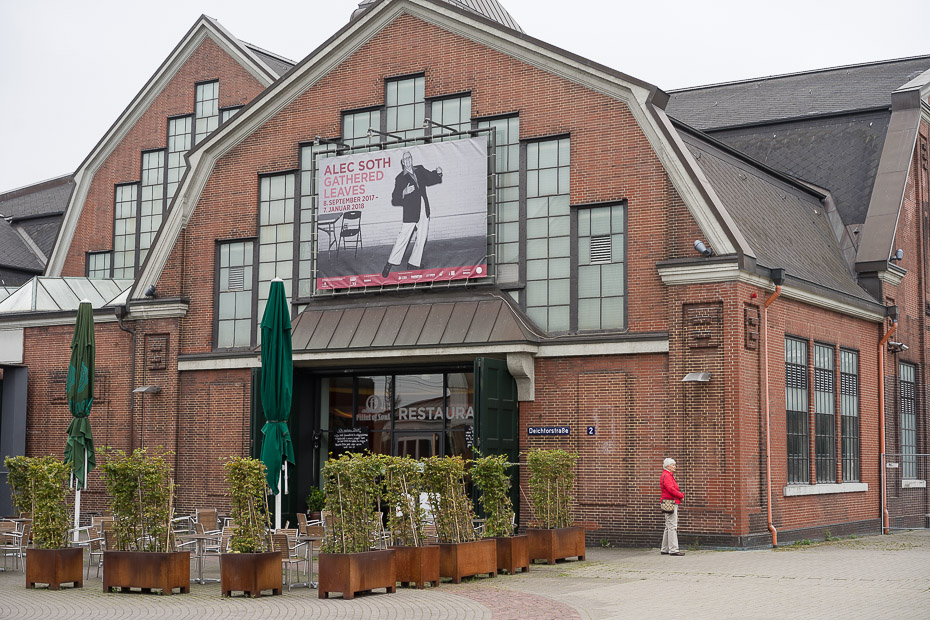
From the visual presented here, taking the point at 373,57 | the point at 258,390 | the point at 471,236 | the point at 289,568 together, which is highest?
the point at 373,57

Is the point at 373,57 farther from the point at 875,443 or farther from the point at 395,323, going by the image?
the point at 875,443

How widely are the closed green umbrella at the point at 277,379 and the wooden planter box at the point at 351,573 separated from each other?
184 inches

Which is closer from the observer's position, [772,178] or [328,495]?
[328,495]

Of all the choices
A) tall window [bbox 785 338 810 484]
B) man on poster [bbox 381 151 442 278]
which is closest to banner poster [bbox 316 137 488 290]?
man on poster [bbox 381 151 442 278]

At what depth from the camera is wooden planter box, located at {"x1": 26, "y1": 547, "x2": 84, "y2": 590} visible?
15.7m

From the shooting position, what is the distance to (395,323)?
24062 millimetres

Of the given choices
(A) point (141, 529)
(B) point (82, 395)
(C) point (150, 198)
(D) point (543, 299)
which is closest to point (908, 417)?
(D) point (543, 299)

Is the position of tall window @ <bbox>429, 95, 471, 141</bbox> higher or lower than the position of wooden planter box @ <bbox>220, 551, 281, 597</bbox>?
higher

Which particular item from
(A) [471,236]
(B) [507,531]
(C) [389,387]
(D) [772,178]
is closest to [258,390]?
(C) [389,387]

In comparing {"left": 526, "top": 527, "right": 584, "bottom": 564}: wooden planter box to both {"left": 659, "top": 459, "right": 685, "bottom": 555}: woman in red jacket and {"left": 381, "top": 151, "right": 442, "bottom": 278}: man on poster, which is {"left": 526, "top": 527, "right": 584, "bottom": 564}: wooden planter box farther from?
{"left": 381, "top": 151, "right": 442, "bottom": 278}: man on poster

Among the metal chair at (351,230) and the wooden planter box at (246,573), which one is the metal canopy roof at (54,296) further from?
the wooden planter box at (246,573)

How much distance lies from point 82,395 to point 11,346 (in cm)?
870

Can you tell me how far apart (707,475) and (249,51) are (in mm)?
20031

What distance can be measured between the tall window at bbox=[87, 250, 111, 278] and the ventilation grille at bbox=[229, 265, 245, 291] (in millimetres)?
9707
